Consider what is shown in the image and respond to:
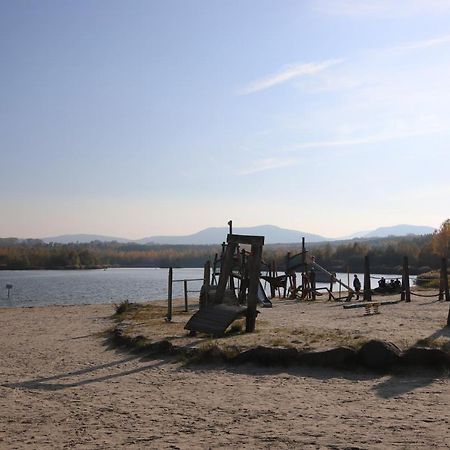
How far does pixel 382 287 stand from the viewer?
113 ft

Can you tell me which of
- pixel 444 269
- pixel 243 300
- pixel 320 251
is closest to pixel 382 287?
pixel 444 269

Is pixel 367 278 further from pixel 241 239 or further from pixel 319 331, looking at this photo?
pixel 319 331

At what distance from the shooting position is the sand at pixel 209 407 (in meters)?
6.91

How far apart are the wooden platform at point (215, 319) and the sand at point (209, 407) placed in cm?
240

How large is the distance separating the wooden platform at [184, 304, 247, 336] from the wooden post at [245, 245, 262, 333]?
0.58ft

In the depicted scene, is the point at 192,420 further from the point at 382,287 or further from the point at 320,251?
the point at 320,251

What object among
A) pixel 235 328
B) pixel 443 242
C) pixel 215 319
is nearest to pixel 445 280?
pixel 235 328

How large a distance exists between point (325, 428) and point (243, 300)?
48.2ft

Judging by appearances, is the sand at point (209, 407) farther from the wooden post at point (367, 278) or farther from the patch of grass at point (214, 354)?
the wooden post at point (367, 278)

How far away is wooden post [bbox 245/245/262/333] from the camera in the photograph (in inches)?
590

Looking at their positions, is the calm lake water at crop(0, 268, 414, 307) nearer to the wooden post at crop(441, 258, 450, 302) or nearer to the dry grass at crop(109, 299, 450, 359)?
the wooden post at crop(441, 258, 450, 302)

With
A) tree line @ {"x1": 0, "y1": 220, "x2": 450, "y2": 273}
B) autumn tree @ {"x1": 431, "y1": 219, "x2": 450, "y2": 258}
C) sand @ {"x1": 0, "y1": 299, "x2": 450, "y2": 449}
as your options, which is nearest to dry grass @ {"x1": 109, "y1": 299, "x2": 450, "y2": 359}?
sand @ {"x1": 0, "y1": 299, "x2": 450, "y2": 449}

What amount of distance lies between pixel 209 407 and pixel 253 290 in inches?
267

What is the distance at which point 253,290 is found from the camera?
1509cm
